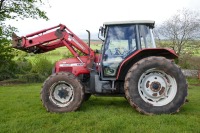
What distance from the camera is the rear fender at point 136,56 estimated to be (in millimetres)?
6377

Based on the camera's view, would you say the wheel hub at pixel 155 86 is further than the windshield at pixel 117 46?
No

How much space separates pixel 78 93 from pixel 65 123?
1205mm

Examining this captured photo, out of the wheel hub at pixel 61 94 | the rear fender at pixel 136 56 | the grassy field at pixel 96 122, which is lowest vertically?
the grassy field at pixel 96 122

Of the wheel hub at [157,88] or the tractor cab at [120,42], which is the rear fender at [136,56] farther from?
the wheel hub at [157,88]

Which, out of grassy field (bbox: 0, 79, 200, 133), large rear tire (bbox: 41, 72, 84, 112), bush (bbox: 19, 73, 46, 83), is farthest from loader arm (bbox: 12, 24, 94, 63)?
bush (bbox: 19, 73, 46, 83)

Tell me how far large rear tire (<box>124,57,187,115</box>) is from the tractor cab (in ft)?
2.16

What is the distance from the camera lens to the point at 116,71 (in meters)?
6.74

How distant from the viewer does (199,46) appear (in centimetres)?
2978

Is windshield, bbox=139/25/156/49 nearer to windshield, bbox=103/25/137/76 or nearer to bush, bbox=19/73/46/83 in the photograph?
windshield, bbox=103/25/137/76

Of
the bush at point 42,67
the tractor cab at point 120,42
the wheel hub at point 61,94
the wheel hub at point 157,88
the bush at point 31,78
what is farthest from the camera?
the bush at point 42,67

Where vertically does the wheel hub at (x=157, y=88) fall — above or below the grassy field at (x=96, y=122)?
above

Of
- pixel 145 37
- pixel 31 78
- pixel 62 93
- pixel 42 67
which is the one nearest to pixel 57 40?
pixel 62 93

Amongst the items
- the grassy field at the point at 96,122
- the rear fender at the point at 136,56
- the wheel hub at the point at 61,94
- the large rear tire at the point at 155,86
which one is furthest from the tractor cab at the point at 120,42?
the grassy field at the point at 96,122

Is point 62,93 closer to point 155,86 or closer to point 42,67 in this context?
point 155,86
